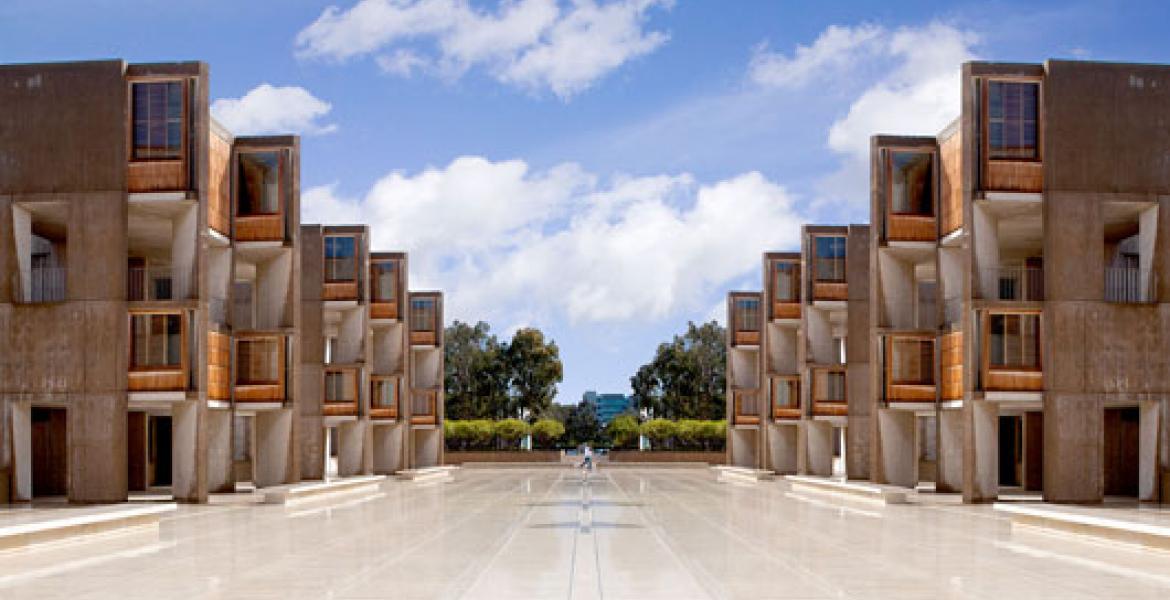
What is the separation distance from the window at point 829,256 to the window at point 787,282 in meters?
7.26

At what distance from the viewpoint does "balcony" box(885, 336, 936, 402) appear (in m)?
48.8

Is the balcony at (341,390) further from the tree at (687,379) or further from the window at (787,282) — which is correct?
the tree at (687,379)

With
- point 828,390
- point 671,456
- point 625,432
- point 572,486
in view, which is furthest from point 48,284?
point 625,432

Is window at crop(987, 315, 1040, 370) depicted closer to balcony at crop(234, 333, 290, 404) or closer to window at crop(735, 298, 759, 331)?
balcony at crop(234, 333, 290, 404)

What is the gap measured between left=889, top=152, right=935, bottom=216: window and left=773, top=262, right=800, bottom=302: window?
23749 millimetres

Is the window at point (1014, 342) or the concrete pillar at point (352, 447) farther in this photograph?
the concrete pillar at point (352, 447)

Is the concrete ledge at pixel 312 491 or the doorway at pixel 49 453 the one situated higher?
the doorway at pixel 49 453

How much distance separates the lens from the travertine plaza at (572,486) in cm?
2047

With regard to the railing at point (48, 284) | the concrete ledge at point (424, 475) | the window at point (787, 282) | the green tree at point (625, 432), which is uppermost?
the window at point (787, 282)

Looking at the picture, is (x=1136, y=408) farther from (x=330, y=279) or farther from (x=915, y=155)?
(x=330, y=279)

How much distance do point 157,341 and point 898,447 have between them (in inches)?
1069

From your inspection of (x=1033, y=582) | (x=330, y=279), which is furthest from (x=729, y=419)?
(x=1033, y=582)

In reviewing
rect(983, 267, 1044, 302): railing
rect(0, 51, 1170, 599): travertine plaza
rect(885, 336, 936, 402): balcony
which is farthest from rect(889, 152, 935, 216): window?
rect(885, 336, 936, 402): balcony

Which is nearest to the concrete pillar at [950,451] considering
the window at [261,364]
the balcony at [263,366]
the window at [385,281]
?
the balcony at [263,366]
